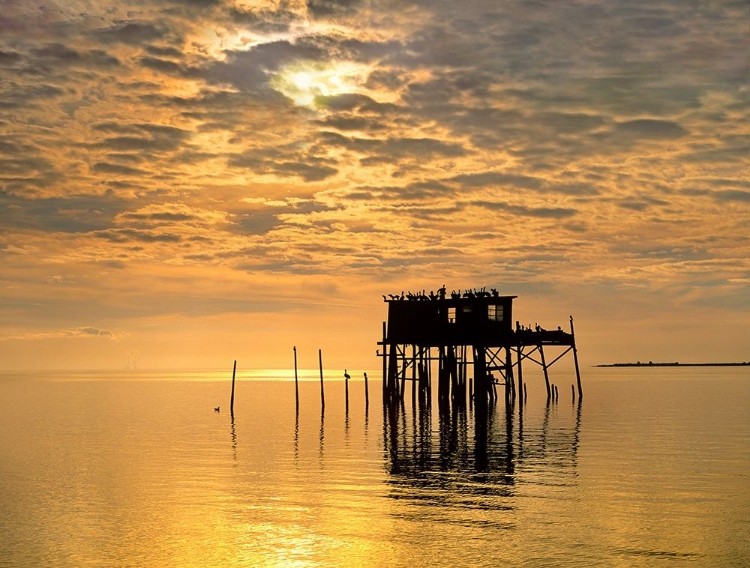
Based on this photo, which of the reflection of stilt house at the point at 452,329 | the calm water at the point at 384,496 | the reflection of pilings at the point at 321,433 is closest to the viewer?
the calm water at the point at 384,496

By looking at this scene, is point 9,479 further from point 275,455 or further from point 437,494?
point 437,494

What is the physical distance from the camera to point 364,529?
28.2 m

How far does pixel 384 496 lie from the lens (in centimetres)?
3391

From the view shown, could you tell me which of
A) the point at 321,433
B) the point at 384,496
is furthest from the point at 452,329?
the point at 384,496

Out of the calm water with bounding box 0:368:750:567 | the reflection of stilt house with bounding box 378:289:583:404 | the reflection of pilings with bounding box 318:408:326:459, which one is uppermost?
the reflection of stilt house with bounding box 378:289:583:404

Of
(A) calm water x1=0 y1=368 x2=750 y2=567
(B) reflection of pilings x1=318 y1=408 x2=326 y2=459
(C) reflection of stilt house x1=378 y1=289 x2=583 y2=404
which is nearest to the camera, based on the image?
(A) calm water x1=0 y1=368 x2=750 y2=567

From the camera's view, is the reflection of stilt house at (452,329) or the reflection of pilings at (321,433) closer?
the reflection of pilings at (321,433)

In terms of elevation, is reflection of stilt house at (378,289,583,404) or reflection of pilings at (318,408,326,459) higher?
reflection of stilt house at (378,289,583,404)

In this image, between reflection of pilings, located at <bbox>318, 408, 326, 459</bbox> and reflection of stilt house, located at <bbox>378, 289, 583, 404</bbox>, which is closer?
reflection of pilings, located at <bbox>318, 408, 326, 459</bbox>

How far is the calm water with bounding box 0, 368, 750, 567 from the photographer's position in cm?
2555

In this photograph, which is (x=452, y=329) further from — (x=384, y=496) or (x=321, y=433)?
(x=384, y=496)

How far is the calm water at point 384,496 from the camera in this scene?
83.8ft

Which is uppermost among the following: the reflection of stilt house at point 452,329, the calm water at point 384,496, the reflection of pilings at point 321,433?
the reflection of stilt house at point 452,329

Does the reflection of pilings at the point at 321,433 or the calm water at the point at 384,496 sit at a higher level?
the reflection of pilings at the point at 321,433
